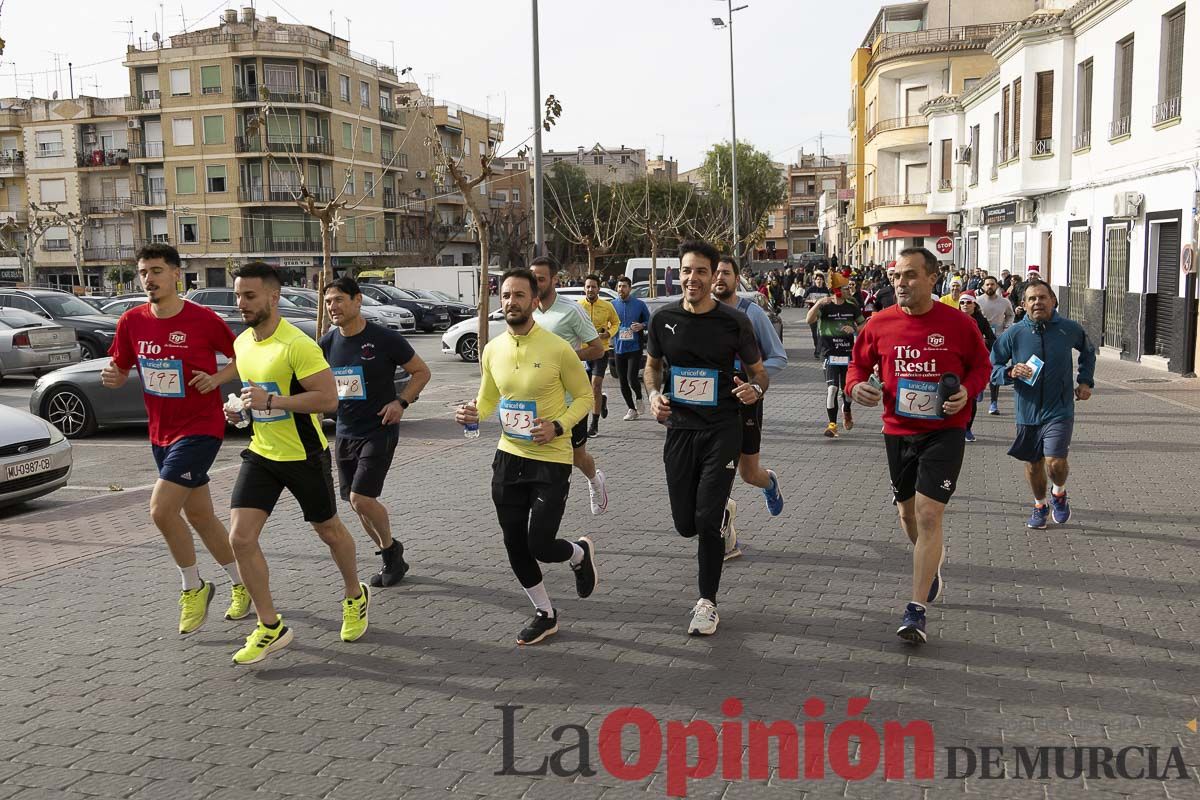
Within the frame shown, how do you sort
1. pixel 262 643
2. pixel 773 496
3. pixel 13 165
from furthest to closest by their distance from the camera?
1. pixel 13 165
2. pixel 773 496
3. pixel 262 643

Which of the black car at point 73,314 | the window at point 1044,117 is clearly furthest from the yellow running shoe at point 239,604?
the window at point 1044,117

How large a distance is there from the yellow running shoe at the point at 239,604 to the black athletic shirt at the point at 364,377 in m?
1.05

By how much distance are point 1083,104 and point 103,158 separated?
5843 cm

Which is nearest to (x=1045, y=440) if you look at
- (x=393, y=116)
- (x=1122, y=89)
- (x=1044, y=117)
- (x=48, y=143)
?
(x=1122, y=89)

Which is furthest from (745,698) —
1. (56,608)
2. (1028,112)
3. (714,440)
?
(1028,112)

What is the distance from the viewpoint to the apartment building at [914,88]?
49.2 m

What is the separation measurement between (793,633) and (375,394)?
9.02 ft

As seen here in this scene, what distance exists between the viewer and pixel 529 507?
5.63m

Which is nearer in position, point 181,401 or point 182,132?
point 181,401

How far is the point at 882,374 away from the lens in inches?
232

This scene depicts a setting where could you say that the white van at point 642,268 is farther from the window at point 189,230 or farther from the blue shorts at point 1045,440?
the window at point 189,230

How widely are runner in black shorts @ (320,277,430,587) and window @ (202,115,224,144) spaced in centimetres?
6060

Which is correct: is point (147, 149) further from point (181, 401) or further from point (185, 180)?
point (181, 401)

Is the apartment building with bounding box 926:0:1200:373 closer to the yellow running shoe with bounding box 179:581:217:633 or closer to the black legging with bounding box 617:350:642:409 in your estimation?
the black legging with bounding box 617:350:642:409
